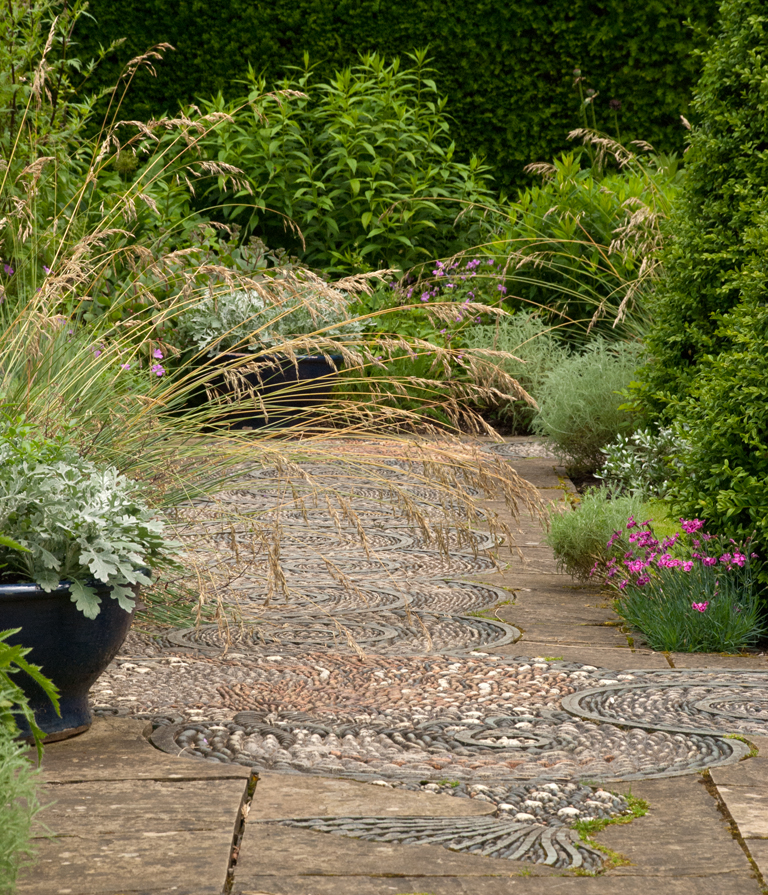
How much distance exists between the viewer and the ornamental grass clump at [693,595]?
3430 mm

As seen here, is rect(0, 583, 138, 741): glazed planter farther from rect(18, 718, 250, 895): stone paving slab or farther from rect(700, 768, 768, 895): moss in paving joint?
rect(700, 768, 768, 895): moss in paving joint

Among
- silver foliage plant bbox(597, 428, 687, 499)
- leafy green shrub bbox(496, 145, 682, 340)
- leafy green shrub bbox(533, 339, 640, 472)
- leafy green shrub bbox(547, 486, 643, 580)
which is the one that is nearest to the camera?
leafy green shrub bbox(547, 486, 643, 580)

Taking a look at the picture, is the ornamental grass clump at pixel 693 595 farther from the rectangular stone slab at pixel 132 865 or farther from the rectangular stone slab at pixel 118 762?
the rectangular stone slab at pixel 132 865

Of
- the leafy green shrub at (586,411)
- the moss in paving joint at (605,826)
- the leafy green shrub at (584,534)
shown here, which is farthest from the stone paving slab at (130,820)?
the leafy green shrub at (586,411)

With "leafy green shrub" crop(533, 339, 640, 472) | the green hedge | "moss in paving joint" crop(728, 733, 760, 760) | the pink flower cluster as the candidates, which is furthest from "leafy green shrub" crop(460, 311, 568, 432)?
"moss in paving joint" crop(728, 733, 760, 760)

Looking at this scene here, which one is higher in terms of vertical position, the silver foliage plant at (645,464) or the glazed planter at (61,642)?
the silver foliage plant at (645,464)

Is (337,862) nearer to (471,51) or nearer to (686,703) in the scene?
(686,703)

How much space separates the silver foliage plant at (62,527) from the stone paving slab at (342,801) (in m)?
0.56

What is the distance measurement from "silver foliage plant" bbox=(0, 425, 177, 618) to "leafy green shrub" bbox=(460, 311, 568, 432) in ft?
17.7

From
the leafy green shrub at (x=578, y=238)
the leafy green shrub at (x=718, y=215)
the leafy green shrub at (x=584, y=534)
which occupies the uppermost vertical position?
the leafy green shrub at (x=578, y=238)

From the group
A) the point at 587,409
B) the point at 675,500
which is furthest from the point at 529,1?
the point at 675,500

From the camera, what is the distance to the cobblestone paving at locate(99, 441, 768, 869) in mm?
2213

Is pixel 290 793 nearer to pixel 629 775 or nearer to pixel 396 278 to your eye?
pixel 629 775

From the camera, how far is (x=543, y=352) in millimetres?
8078
